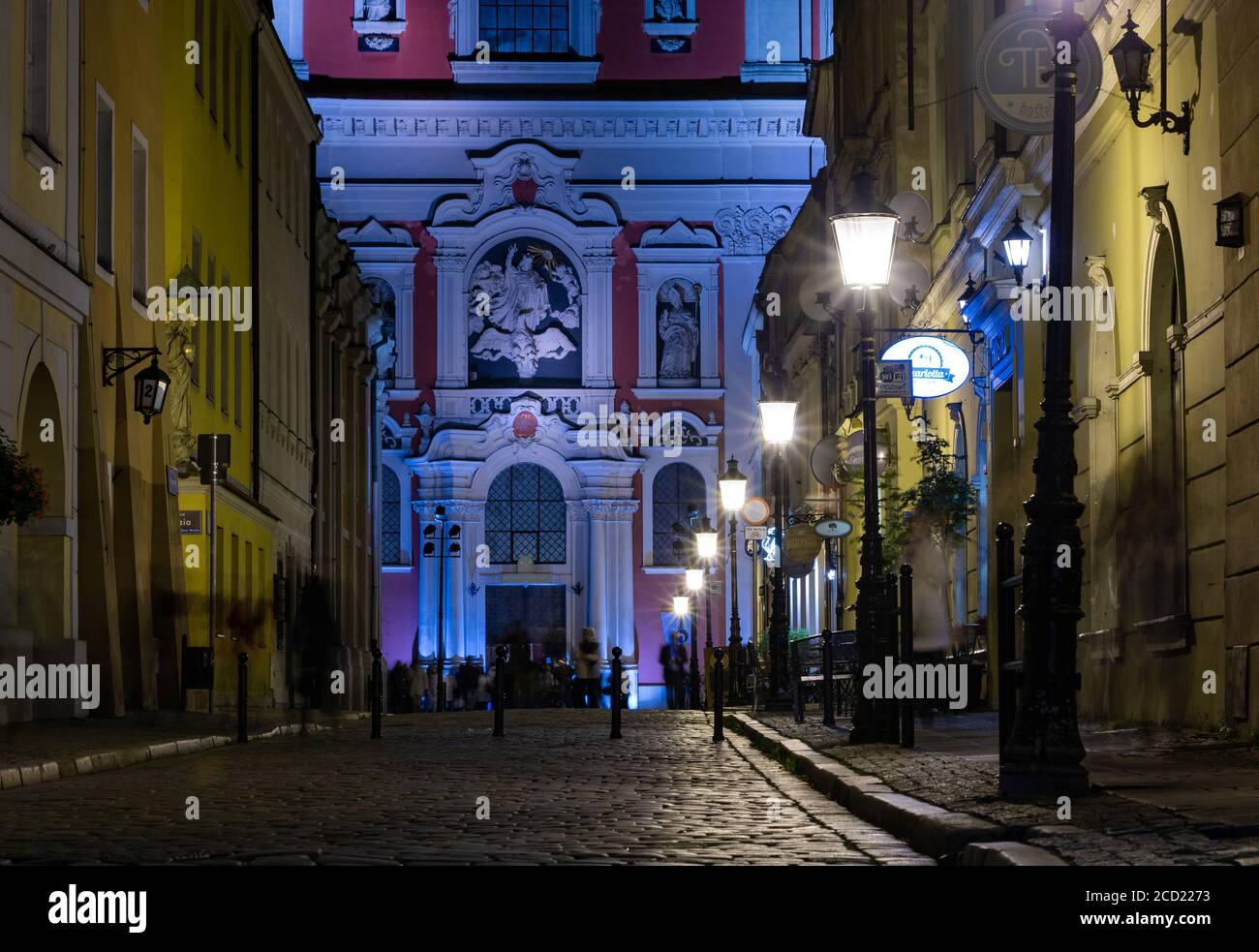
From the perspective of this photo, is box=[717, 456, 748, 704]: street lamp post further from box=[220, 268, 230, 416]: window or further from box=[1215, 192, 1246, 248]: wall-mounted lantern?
box=[1215, 192, 1246, 248]: wall-mounted lantern

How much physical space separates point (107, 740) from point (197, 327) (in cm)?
1368

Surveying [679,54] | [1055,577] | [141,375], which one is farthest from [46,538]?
[679,54]

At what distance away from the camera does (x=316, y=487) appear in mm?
46375

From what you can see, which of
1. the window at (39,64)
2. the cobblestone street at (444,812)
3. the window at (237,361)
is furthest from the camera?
the window at (237,361)

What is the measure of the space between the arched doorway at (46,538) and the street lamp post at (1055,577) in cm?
1474

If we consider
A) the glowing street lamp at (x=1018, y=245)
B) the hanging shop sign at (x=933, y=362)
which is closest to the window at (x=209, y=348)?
the hanging shop sign at (x=933, y=362)

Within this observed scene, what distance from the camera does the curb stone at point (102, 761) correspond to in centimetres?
1477


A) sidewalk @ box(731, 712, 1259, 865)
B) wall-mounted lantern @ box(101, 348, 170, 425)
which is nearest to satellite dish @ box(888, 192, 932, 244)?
wall-mounted lantern @ box(101, 348, 170, 425)

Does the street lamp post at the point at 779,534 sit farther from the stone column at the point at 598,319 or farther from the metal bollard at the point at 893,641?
the stone column at the point at 598,319

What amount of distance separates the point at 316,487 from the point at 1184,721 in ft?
103

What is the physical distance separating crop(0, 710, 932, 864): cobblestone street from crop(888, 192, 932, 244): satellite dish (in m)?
12.6

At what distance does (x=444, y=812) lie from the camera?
481 inches
